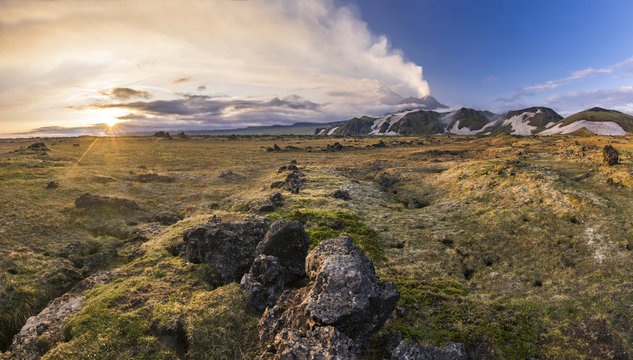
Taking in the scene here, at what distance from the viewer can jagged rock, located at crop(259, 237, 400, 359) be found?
7.94 m

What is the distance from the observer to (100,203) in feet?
83.3

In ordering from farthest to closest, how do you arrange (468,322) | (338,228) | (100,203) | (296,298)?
(100,203) < (338,228) < (468,322) < (296,298)

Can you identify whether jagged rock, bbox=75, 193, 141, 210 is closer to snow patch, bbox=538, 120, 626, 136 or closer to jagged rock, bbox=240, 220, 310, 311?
jagged rock, bbox=240, 220, 310, 311

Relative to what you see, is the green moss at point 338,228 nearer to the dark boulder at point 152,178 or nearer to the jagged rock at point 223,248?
the jagged rock at point 223,248

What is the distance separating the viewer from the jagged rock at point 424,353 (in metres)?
8.67

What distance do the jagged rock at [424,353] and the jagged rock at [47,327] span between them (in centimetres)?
1244

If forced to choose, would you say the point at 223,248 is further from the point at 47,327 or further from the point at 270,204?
the point at 270,204

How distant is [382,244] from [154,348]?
1424 centimetres

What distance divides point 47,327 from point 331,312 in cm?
1159

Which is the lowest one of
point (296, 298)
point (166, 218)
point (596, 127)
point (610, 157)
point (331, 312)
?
point (166, 218)

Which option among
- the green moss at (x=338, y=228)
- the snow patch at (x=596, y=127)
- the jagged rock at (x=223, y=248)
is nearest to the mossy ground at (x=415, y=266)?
the green moss at (x=338, y=228)

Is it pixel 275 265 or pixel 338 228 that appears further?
pixel 338 228

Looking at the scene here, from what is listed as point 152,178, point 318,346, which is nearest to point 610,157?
point 318,346

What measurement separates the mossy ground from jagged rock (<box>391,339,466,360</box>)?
4.94ft
